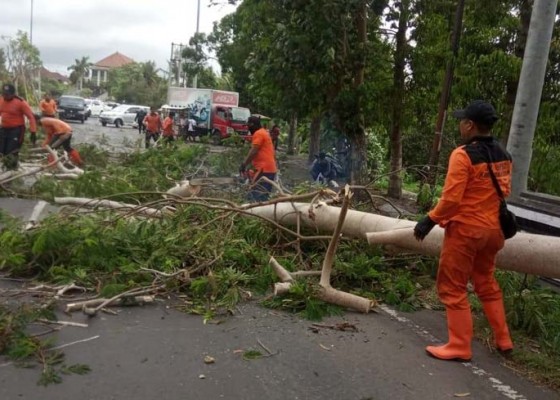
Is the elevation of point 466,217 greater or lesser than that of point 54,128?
greater

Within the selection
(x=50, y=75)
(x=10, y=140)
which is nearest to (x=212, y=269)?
(x=10, y=140)

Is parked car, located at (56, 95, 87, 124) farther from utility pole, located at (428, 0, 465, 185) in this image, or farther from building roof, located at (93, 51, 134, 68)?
building roof, located at (93, 51, 134, 68)

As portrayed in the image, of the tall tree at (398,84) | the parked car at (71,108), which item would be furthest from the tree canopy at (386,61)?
the parked car at (71,108)

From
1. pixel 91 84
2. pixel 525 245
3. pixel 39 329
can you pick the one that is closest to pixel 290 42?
pixel 525 245

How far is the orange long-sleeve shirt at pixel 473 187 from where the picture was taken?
390 cm

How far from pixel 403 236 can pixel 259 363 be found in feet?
6.07

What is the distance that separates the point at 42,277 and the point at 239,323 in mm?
1898

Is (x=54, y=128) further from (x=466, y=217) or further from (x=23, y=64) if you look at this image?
(x=23, y=64)

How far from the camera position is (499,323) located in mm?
4129

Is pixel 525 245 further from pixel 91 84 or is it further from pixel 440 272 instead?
pixel 91 84

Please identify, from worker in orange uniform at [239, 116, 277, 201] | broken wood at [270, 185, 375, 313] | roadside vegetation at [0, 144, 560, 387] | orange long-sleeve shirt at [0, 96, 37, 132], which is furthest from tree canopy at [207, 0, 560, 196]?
broken wood at [270, 185, 375, 313]

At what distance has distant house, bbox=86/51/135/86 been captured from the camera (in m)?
126

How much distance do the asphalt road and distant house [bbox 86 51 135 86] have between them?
407 ft

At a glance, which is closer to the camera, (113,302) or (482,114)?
(482,114)
